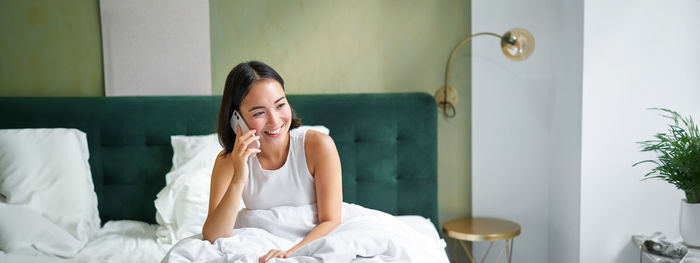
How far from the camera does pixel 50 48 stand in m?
2.83

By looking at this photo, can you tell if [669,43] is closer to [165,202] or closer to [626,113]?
[626,113]

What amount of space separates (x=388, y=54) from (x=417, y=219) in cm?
91

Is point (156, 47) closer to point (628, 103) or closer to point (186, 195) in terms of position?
point (186, 195)

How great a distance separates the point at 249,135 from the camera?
1627 mm

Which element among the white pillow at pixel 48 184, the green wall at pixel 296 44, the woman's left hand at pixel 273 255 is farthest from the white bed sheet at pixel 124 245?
the woman's left hand at pixel 273 255

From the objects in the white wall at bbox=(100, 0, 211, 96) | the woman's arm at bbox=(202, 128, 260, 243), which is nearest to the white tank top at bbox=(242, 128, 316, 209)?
the woman's arm at bbox=(202, 128, 260, 243)

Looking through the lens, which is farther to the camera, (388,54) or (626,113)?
(388,54)

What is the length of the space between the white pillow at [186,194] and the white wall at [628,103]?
131 centimetres

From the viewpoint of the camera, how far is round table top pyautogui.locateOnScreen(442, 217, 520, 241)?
256 cm

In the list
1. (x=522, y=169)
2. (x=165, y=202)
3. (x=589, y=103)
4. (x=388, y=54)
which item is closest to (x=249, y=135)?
(x=165, y=202)

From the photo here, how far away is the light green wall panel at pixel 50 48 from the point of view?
9.23ft

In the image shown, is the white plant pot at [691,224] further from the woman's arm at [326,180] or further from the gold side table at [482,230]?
the woman's arm at [326,180]

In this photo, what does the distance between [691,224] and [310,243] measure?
162cm

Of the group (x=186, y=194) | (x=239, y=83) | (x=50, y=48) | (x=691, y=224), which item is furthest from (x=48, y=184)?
(x=691, y=224)
